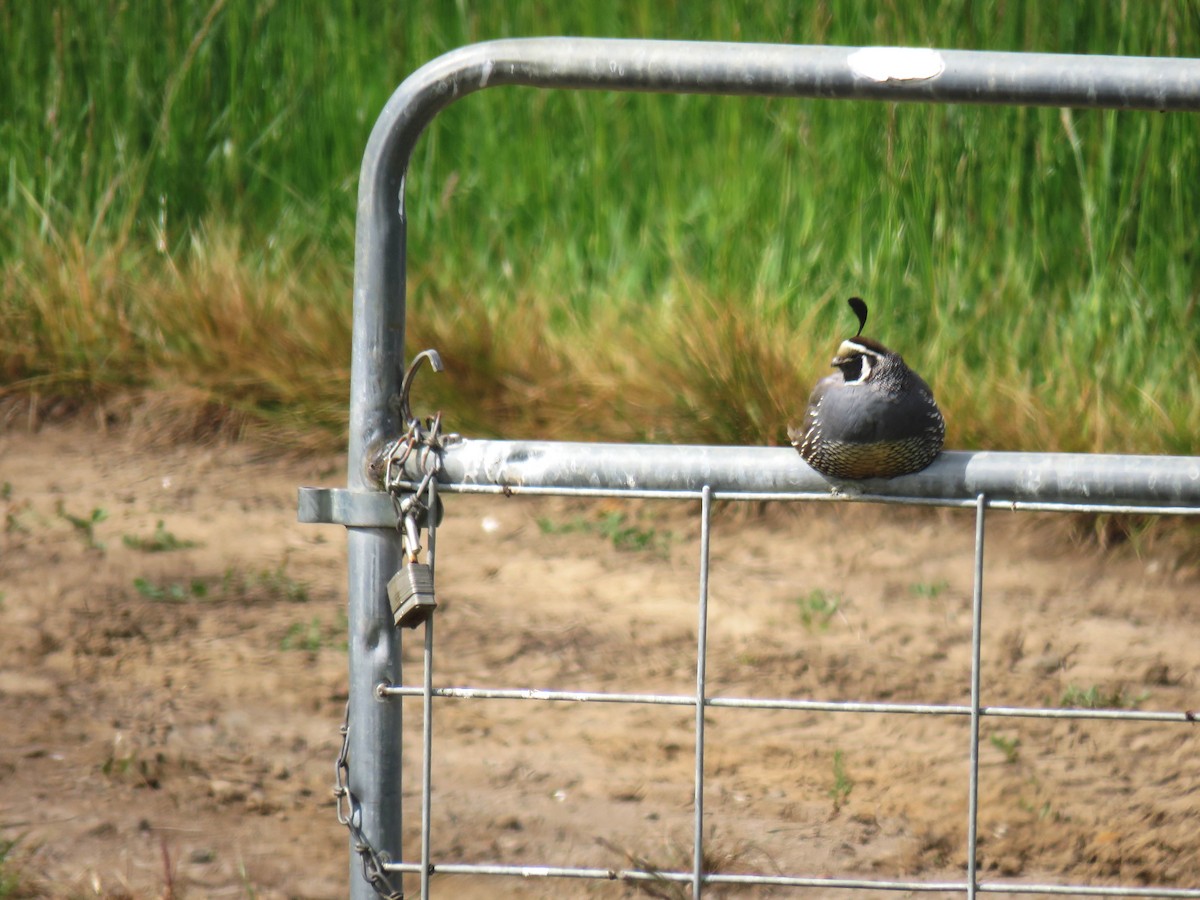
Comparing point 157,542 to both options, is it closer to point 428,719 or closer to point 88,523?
point 88,523

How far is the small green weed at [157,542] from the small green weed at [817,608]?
4.64 feet

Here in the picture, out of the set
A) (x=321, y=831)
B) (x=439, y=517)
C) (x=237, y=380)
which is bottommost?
(x=321, y=831)

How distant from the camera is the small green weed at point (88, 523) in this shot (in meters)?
3.23

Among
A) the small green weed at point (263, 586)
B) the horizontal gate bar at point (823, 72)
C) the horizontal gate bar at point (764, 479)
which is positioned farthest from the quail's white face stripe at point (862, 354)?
the small green weed at point (263, 586)

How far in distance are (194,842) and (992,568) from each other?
1.96 m

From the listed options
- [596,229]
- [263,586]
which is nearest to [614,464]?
[263,586]

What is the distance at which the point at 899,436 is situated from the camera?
1422mm

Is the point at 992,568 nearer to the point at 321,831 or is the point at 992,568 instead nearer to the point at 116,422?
the point at 321,831

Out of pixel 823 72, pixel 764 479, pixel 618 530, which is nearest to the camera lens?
pixel 823 72

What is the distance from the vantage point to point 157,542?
327 cm

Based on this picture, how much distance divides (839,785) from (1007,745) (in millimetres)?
384

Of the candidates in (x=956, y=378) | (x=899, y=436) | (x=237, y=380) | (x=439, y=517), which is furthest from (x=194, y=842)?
(x=956, y=378)

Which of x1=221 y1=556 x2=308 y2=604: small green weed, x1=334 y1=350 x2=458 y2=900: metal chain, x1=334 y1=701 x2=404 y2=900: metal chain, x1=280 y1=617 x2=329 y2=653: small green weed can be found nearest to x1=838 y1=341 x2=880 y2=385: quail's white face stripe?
x1=334 y1=350 x2=458 y2=900: metal chain

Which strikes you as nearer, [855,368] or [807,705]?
[807,705]
